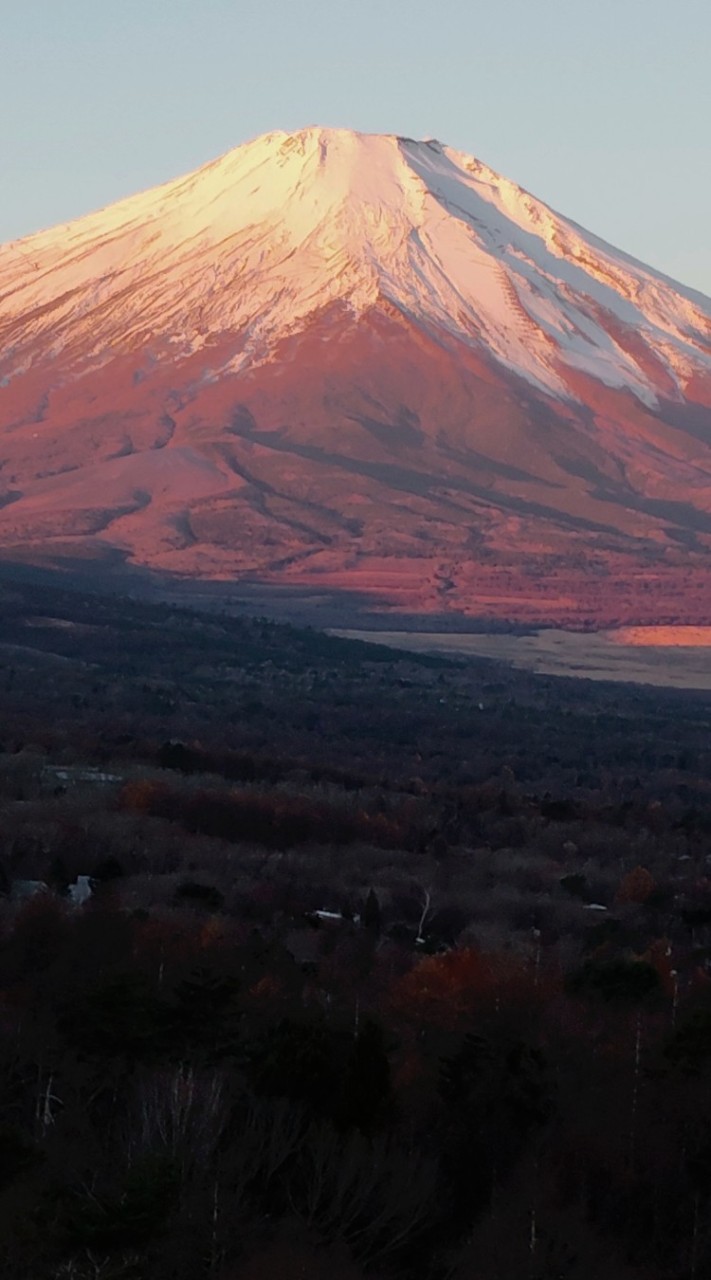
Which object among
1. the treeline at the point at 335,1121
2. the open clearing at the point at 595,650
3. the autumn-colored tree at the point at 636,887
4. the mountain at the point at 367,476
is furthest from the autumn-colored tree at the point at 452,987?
the mountain at the point at 367,476

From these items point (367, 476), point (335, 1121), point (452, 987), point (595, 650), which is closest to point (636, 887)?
point (452, 987)

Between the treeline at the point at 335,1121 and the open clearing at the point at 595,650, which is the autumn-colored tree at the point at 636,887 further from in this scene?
the open clearing at the point at 595,650

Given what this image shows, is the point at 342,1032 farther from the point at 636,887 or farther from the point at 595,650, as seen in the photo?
the point at 595,650

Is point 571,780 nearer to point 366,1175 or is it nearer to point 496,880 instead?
point 496,880

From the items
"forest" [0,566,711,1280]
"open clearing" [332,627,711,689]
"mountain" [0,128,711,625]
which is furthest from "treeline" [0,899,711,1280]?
"mountain" [0,128,711,625]

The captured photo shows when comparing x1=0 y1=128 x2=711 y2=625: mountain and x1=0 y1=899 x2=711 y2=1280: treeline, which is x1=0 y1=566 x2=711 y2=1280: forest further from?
x1=0 y1=128 x2=711 y2=625: mountain

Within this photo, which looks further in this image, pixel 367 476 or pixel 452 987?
pixel 367 476
